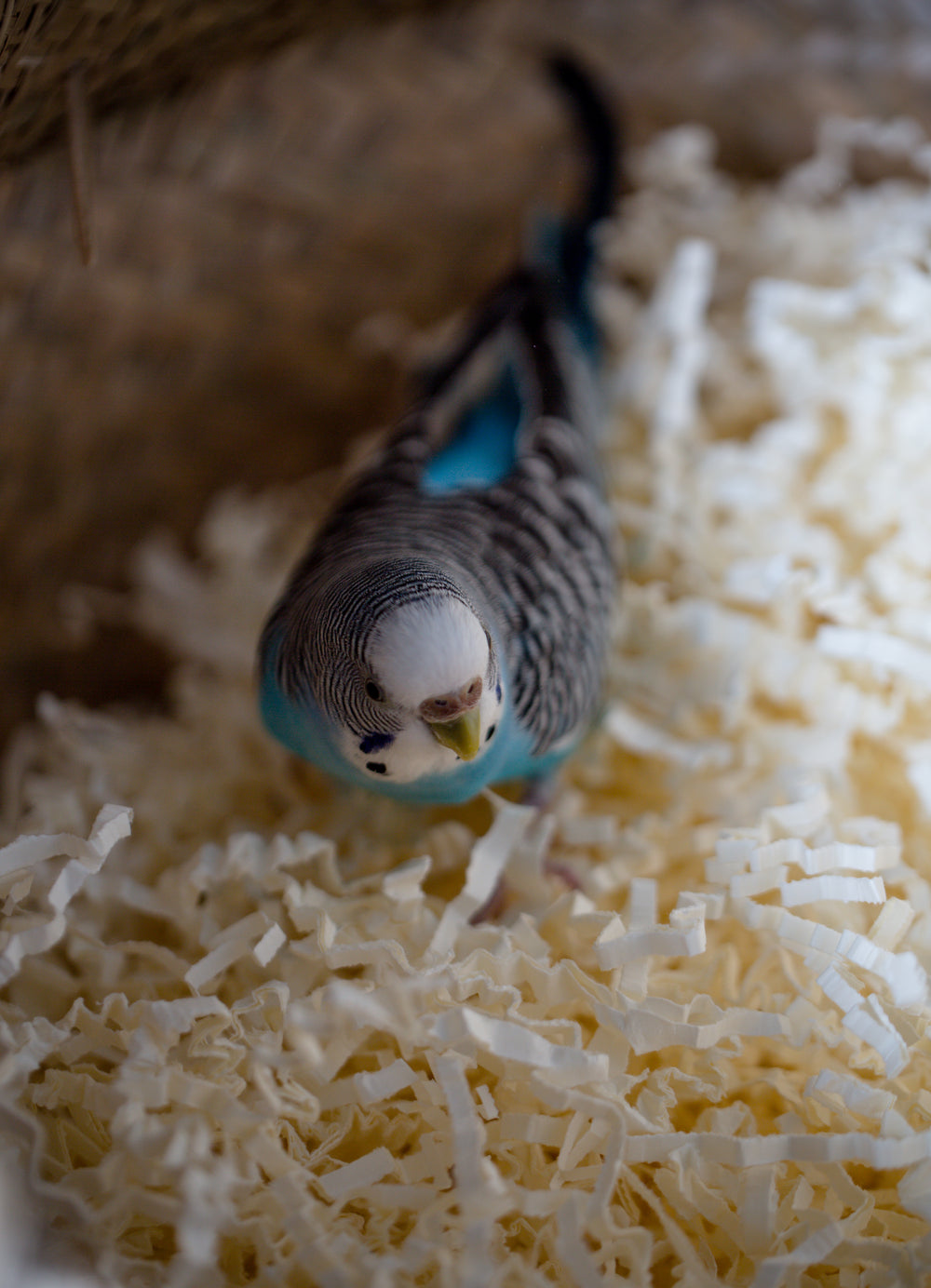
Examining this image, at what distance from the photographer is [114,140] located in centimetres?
113

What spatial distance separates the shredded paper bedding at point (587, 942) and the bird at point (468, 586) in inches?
4.0

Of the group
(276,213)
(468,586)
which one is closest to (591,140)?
(276,213)

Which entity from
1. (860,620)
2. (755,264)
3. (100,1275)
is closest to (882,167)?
(755,264)

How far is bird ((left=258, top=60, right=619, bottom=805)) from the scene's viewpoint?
0.70 meters

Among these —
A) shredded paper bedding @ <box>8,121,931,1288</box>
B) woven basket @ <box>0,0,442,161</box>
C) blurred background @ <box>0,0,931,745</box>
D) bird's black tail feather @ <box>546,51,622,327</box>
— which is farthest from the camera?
bird's black tail feather @ <box>546,51,622,327</box>

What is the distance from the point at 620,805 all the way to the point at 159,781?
449 millimetres

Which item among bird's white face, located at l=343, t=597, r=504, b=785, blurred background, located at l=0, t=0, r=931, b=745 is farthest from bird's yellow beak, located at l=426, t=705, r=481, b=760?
blurred background, located at l=0, t=0, r=931, b=745

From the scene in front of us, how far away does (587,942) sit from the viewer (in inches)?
33.0

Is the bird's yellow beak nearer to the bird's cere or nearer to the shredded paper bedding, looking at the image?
the bird's cere

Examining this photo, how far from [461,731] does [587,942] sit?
0.25 metres

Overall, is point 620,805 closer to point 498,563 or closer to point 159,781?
point 498,563

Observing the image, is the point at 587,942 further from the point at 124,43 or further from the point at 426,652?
the point at 124,43

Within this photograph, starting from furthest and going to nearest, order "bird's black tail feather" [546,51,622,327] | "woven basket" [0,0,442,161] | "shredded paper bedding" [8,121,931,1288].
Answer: "bird's black tail feather" [546,51,622,327], "woven basket" [0,0,442,161], "shredded paper bedding" [8,121,931,1288]

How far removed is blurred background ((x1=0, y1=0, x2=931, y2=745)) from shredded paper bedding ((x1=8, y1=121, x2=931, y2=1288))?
22 cm
